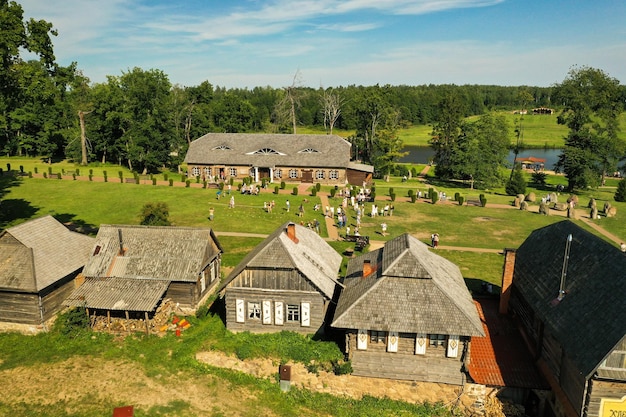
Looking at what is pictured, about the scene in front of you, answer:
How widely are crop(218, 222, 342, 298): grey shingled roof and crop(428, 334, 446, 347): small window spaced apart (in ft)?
17.3

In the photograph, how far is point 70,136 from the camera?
70.3 metres

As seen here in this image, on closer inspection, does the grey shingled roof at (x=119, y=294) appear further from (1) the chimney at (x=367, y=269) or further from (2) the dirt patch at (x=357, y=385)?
(1) the chimney at (x=367, y=269)

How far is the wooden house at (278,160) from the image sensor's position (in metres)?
58.2

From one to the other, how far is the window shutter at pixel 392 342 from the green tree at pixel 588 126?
49458 millimetres

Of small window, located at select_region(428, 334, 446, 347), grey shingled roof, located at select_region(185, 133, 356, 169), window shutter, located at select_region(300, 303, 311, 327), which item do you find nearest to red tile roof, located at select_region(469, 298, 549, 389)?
small window, located at select_region(428, 334, 446, 347)

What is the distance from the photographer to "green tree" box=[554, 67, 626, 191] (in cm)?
5756

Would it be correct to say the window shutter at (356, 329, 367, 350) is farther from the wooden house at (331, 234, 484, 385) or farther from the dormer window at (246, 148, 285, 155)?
the dormer window at (246, 148, 285, 155)

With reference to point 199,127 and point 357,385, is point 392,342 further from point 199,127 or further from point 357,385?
point 199,127

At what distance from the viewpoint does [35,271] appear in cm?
2291

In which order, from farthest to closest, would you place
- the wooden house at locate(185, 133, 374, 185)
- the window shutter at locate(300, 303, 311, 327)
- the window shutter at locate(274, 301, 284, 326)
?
the wooden house at locate(185, 133, 374, 185) < the window shutter at locate(274, 301, 284, 326) < the window shutter at locate(300, 303, 311, 327)

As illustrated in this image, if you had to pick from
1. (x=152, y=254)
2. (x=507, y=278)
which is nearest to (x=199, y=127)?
(x=152, y=254)

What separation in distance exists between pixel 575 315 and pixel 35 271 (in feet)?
82.6

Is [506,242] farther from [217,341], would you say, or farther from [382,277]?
A: [217,341]

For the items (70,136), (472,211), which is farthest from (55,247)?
(70,136)
